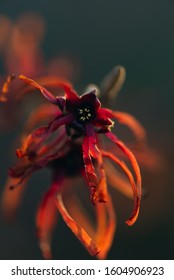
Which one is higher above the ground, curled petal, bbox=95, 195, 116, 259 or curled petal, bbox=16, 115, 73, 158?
curled petal, bbox=16, 115, 73, 158

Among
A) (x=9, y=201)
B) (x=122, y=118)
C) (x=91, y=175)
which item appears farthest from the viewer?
(x=9, y=201)

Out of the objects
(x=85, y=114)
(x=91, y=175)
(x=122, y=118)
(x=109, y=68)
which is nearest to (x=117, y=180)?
(x=122, y=118)

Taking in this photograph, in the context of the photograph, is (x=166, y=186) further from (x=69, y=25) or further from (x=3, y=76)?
(x=69, y=25)

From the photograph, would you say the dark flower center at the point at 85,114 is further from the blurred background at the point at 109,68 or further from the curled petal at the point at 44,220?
the blurred background at the point at 109,68

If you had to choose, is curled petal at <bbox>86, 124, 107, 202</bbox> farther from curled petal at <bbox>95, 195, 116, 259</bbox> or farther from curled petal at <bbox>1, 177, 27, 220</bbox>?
curled petal at <bbox>1, 177, 27, 220</bbox>

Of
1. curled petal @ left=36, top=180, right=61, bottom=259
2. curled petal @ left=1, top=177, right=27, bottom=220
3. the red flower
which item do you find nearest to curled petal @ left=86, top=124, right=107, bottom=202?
the red flower

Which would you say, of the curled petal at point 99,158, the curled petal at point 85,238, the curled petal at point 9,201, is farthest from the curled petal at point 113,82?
the curled petal at point 9,201

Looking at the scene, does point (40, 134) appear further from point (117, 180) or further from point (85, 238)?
point (117, 180)

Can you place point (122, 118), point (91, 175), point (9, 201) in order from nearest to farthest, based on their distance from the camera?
point (91, 175) < point (122, 118) < point (9, 201)

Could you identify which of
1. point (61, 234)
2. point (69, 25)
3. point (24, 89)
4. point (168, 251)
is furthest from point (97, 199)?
point (69, 25)
